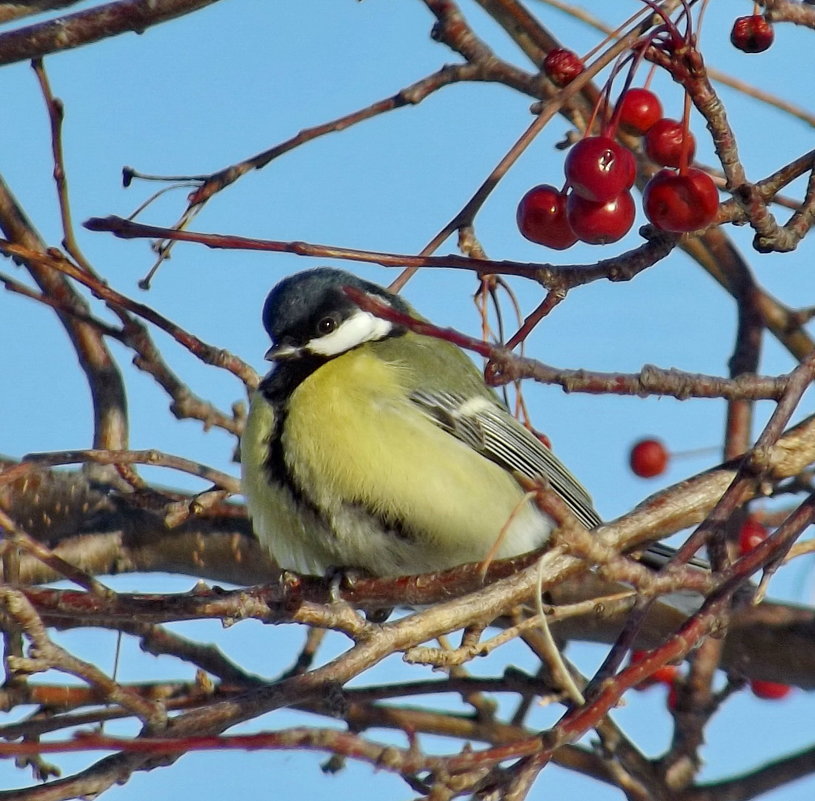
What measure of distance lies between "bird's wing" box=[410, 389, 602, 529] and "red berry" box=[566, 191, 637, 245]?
122 cm

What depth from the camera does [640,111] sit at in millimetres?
3029

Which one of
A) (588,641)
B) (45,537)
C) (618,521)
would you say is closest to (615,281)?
(618,521)

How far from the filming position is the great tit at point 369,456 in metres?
3.41

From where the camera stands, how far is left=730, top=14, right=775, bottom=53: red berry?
8.72 feet

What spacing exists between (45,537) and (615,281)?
247 centimetres

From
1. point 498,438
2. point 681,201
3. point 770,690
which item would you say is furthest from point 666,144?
point 770,690

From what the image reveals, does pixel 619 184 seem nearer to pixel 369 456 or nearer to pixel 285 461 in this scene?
pixel 369 456

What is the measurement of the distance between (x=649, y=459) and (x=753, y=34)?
6.17ft

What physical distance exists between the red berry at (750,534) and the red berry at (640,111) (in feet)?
4.45

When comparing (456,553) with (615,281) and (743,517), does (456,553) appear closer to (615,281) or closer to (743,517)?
(743,517)

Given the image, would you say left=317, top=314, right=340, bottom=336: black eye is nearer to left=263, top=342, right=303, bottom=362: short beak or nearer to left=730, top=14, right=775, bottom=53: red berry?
left=263, top=342, right=303, bottom=362: short beak

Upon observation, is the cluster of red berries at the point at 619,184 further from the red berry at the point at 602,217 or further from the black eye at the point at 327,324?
the black eye at the point at 327,324

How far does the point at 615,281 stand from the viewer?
91.6 inches

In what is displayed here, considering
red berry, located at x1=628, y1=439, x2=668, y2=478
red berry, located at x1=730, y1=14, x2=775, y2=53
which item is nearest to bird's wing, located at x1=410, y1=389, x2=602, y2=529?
red berry, located at x1=628, y1=439, x2=668, y2=478
